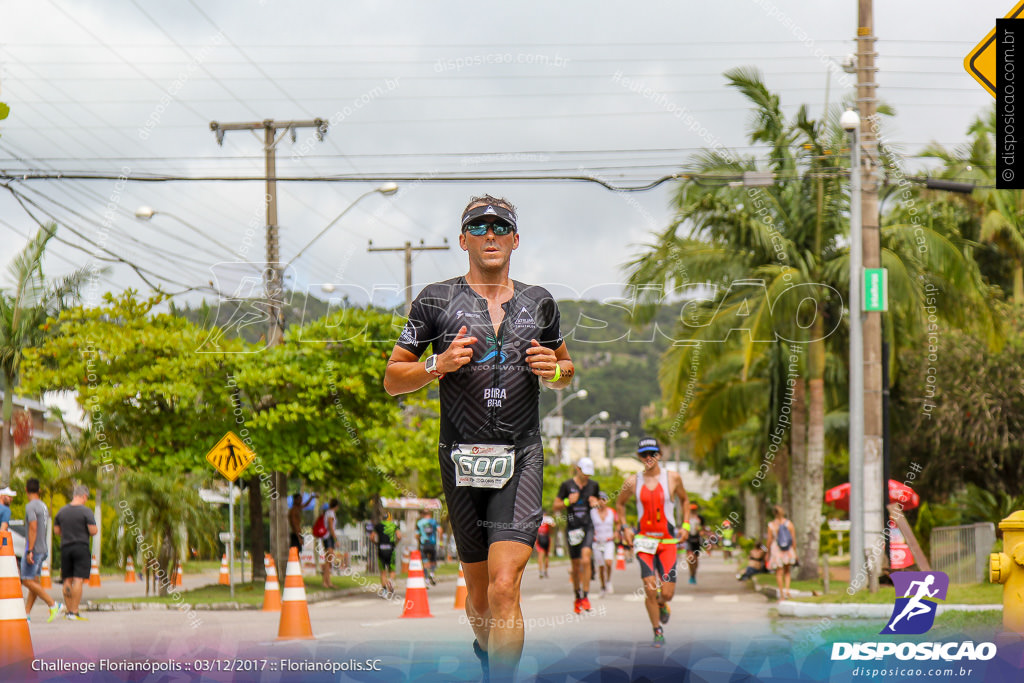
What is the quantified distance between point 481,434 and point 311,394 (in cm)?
1594

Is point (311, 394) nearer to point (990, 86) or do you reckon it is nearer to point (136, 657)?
point (136, 657)

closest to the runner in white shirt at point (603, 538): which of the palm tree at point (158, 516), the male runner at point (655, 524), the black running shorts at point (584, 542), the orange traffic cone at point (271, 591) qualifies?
the black running shorts at point (584, 542)

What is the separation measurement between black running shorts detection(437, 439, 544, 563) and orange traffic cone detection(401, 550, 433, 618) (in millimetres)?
8606

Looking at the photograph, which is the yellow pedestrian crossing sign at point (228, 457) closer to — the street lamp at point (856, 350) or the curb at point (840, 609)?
the curb at point (840, 609)

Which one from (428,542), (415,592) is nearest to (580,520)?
(415,592)

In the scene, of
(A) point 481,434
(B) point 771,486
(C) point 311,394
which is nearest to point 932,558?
(C) point 311,394

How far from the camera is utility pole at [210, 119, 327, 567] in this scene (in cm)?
2175

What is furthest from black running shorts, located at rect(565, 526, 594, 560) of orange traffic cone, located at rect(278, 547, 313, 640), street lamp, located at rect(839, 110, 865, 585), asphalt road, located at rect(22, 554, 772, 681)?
orange traffic cone, located at rect(278, 547, 313, 640)

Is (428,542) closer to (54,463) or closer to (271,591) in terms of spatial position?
(54,463)

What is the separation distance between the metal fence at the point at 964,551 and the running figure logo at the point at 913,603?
9.52 metres

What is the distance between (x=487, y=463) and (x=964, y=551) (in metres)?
15.5

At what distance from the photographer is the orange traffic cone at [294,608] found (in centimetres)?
1131

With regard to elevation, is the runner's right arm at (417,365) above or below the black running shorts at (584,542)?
above

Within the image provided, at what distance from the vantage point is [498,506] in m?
5.39
